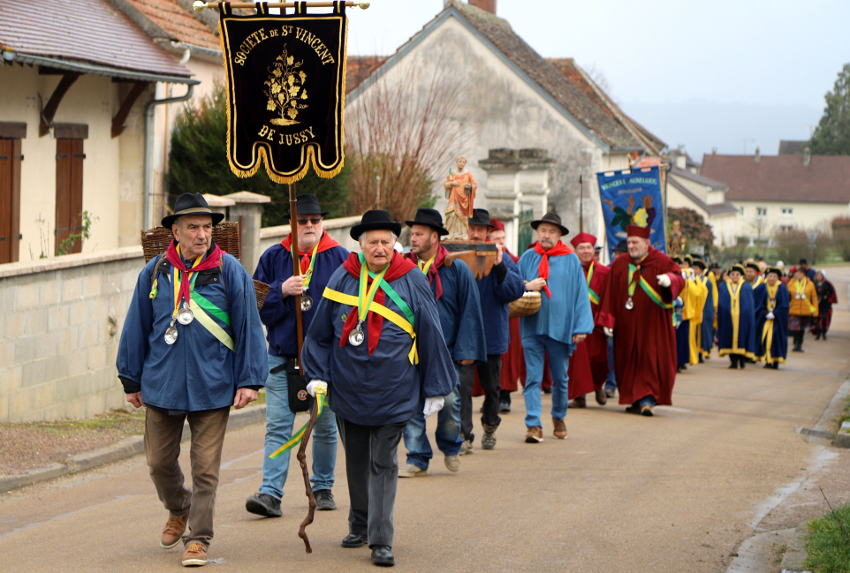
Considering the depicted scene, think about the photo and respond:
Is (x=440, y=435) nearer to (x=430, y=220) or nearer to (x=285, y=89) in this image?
(x=430, y=220)

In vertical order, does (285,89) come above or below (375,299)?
above

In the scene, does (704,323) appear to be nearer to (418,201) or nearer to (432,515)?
(418,201)

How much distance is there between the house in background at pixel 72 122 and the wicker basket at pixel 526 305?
6.19 m

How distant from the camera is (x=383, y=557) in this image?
7.16 m

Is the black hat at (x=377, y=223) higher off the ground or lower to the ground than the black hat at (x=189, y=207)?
lower

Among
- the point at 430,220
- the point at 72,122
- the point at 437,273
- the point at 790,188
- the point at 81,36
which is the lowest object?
the point at 437,273

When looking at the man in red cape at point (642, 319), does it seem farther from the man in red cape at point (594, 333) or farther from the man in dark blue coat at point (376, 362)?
the man in dark blue coat at point (376, 362)

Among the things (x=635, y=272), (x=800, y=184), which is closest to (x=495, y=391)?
(x=635, y=272)

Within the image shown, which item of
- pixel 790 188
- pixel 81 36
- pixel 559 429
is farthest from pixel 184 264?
pixel 790 188

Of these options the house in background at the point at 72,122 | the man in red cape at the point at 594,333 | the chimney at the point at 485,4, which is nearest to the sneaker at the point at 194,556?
the man in red cape at the point at 594,333

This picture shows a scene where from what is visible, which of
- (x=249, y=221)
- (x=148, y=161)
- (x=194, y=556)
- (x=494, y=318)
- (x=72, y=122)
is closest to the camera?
(x=194, y=556)

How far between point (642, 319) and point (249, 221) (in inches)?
190

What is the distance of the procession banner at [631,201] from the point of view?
1950cm

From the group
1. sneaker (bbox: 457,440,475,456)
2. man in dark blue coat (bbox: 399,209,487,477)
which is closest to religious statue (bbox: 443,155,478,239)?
sneaker (bbox: 457,440,475,456)
